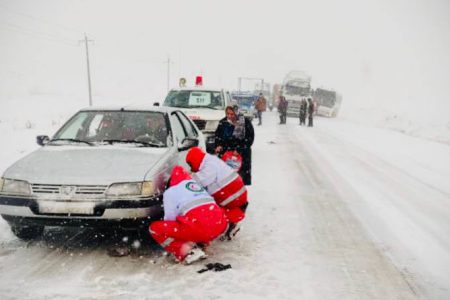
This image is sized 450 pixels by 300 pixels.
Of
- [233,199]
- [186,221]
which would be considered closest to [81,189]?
[186,221]

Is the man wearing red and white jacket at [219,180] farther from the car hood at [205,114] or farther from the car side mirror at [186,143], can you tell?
the car hood at [205,114]

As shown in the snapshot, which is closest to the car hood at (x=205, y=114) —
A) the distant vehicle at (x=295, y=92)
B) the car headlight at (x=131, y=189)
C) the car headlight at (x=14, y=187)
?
the car headlight at (x=131, y=189)

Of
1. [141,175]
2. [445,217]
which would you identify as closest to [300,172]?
[445,217]

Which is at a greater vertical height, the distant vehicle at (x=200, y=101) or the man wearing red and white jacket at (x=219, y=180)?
the distant vehicle at (x=200, y=101)

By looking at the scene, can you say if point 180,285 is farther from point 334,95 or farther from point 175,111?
point 334,95

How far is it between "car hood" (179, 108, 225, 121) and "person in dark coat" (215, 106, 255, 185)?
10.9ft

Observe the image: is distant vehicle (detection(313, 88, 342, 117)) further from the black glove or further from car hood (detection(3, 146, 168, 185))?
the black glove

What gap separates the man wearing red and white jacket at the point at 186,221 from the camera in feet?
13.1

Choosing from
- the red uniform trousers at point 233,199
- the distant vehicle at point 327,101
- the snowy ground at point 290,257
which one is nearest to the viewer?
the snowy ground at point 290,257

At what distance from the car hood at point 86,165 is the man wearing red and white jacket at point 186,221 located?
46 centimetres

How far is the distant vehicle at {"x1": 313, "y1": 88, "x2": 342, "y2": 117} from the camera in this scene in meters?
32.5

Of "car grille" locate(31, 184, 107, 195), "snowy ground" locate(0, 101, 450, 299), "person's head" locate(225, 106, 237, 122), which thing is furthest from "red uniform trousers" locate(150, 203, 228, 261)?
"person's head" locate(225, 106, 237, 122)

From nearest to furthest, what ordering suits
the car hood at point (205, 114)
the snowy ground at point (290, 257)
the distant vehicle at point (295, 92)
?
the snowy ground at point (290, 257)
the car hood at point (205, 114)
the distant vehicle at point (295, 92)

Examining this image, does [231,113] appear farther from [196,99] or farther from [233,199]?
[196,99]
